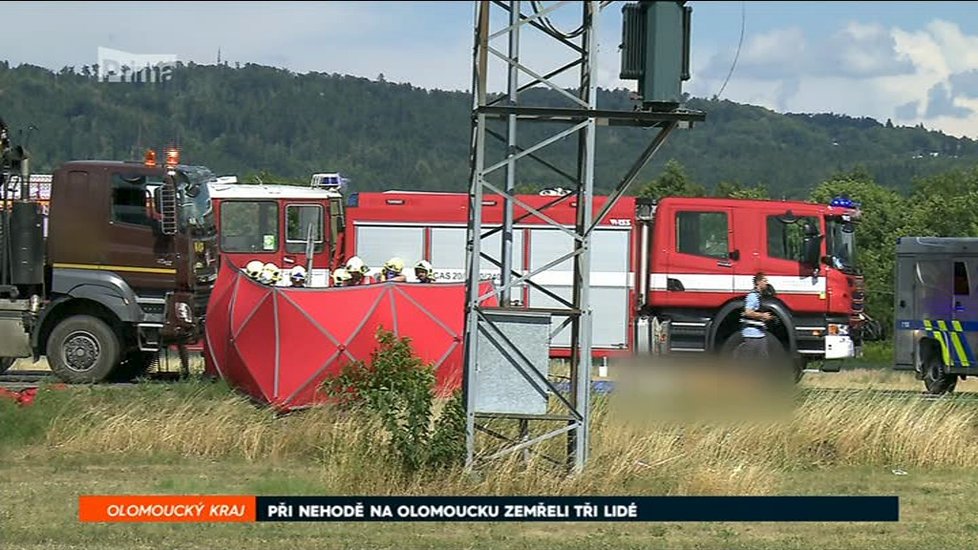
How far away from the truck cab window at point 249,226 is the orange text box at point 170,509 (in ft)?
49.0

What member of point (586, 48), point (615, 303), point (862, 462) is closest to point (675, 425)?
point (862, 462)

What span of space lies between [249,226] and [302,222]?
1025 millimetres

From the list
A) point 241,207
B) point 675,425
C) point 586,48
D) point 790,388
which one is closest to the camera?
point 586,48

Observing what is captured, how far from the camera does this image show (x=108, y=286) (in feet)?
63.1

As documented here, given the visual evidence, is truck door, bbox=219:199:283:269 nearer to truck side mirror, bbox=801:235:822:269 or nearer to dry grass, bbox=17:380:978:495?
truck side mirror, bbox=801:235:822:269

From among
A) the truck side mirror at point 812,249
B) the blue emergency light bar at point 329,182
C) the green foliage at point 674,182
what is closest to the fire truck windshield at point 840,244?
the truck side mirror at point 812,249

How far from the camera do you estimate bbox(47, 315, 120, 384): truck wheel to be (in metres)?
19.1

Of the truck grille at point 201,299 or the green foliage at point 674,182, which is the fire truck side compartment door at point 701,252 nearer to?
the truck grille at point 201,299

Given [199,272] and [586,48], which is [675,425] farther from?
[199,272]

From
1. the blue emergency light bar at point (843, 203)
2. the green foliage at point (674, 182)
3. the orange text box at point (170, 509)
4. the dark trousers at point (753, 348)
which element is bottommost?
the orange text box at point (170, 509)

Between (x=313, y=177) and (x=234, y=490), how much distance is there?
15360 millimetres

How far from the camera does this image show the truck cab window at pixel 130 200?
19484mm

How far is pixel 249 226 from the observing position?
25.8 m

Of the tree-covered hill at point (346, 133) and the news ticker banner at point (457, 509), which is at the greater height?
the tree-covered hill at point (346, 133)
